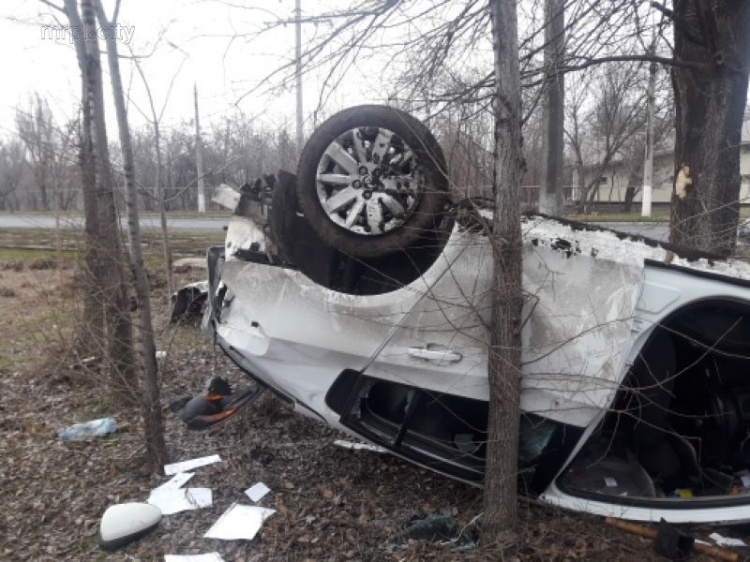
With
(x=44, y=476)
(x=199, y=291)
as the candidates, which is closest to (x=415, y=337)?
(x=44, y=476)

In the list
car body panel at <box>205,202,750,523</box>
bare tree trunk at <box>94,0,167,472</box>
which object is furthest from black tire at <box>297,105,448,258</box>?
bare tree trunk at <box>94,0,167,472</box>

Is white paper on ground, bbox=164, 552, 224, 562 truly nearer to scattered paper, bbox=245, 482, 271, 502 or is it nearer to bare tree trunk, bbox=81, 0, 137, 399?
scattered paper, bbox=245, 482, 271, 502

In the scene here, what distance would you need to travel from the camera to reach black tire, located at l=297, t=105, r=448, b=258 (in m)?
2.96

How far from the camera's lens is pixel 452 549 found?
2.88 metres

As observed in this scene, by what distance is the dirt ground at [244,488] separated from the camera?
9.64 ft

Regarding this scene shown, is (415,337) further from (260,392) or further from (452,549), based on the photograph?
(260,392)

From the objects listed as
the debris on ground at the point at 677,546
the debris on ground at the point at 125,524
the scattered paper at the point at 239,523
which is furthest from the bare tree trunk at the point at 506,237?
the debris on ground at the point at 125,524

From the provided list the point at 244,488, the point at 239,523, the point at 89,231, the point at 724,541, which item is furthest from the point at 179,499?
the point at 724,541

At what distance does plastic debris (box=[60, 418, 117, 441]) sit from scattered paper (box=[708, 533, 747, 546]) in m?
4.05

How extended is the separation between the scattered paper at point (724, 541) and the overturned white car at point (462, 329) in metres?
0.22

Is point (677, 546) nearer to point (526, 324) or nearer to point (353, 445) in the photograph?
point (526, 324)

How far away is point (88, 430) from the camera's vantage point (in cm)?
439

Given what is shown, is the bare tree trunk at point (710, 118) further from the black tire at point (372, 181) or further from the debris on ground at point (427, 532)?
the debris on ground at point (427, 532)

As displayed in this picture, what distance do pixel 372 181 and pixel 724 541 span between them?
8.65 feet
